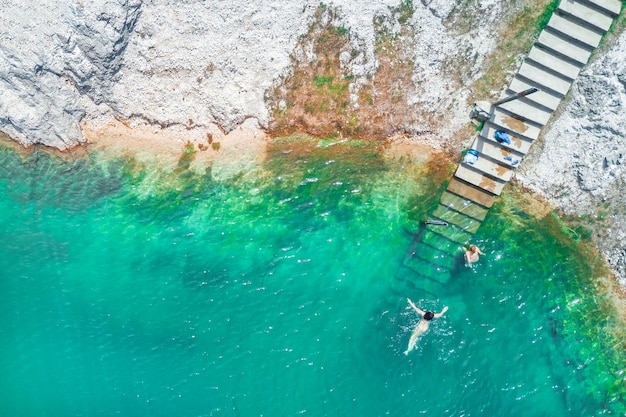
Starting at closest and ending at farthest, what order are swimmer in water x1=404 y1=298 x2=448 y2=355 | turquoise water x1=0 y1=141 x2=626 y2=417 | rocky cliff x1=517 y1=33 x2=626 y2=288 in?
rocky cliff x1=517 y1=33 x2=626 y2=288
turquoise water x1=0 y1=141 x2=626 y2=417
swimmer in water x1=404 y1=298 x2=448 y2=355

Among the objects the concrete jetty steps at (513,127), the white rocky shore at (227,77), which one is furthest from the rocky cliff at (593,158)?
the concrete jetty steps at (513,127)

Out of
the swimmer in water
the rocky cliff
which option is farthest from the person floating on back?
the rocky cliff

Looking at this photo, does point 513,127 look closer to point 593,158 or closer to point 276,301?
point 593,158

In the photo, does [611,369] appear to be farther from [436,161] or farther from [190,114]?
[190,114]

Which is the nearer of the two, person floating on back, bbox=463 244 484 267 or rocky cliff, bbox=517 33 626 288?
rocky cliff, bbox=517 33 626 288

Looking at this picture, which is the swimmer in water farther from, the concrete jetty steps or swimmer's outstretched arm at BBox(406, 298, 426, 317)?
the concrete jetty steps

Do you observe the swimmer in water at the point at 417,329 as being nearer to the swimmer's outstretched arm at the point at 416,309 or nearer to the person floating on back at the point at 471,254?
the swimmer's outstretched arm at the point at 416,309

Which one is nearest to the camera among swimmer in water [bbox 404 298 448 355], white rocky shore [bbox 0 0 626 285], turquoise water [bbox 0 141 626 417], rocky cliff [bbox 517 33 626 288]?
white rocky shore [bbox 0 0 626 285]
